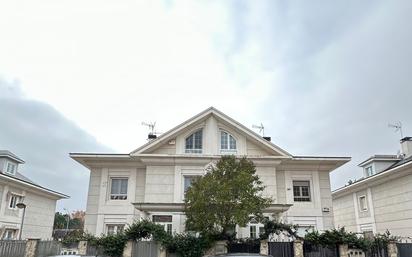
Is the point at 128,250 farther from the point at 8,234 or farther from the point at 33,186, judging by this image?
the point at 33,186

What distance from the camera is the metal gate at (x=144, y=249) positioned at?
47.9 feet

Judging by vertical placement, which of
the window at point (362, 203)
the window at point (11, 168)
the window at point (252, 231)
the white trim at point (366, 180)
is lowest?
the window at point (252, 231)

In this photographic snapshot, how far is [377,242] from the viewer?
14594mm

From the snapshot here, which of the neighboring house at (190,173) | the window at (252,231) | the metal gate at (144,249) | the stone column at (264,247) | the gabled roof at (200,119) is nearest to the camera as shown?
the stone column at (264,247)

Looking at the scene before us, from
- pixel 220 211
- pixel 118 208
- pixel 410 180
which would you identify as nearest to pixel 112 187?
pixel 118 208

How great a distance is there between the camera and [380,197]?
2280cm

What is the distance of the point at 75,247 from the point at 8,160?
45.4 ft

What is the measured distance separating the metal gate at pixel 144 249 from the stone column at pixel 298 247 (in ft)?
19.3

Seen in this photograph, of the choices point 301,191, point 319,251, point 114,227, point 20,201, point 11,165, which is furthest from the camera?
point 20,201

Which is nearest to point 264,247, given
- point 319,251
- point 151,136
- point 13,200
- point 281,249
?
point 281,249

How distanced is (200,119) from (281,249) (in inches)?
357

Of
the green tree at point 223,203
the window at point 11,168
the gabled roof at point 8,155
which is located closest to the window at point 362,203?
the green tree at point 223,203

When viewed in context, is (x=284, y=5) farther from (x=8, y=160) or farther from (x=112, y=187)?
(x=8, y=160)

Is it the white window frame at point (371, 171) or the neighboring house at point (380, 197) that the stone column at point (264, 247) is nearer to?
the neighboring house at point (380, 197)
